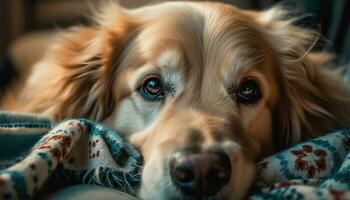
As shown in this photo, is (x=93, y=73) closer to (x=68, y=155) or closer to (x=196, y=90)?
(x=196, y=90)

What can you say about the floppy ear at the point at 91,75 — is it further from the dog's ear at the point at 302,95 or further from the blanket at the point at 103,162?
the dog's ear at the point at 302,95

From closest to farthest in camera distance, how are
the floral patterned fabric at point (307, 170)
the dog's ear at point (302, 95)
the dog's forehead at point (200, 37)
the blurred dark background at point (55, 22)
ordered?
the floral patterned fabric at point (307, 170) → the dog's forehead at point (200, 37) → the dog's ear at point (302, 95) → the blurred dark background at point (55, 22)

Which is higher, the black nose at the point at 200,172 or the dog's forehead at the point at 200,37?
the dog's forehead at the point at 200,37

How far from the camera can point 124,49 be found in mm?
1720

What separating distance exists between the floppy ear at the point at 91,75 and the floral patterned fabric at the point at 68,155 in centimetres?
35

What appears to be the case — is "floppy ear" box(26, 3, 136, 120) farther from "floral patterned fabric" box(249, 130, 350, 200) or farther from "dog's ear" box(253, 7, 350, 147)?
"floral patterned fabric" box(249, 130, 350, 200)

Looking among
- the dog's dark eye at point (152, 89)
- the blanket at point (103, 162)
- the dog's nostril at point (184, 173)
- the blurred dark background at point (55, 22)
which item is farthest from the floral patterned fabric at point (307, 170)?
the blurred dark background at point (55, 22)

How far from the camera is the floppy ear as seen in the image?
1.71 meters

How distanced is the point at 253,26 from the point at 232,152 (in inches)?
23.8

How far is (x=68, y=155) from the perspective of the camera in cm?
122

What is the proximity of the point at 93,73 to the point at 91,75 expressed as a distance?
0.03ft

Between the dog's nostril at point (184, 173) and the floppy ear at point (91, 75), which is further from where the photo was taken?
the floppy ear at point (91, 75)

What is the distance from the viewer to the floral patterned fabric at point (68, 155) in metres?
1.09

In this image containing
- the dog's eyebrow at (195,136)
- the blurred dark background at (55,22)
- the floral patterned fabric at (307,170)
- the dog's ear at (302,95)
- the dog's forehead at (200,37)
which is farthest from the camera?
the blurred dark background at (55,22)
